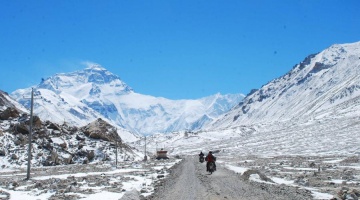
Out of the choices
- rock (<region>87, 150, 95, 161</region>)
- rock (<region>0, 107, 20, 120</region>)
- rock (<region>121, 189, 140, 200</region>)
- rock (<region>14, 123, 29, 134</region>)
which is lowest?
rock (<region>121, 189, 140, 200</region>)

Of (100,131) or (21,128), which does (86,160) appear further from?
(100,131)

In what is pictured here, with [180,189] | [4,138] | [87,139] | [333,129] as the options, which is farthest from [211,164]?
[333,129]

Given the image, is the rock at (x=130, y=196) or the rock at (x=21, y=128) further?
the rock at (x=21, y=128)

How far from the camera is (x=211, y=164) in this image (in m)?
39.2

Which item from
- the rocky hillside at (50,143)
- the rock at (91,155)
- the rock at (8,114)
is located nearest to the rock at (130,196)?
the rocky hillside at (50,143)

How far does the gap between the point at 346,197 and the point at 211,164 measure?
21.8 m

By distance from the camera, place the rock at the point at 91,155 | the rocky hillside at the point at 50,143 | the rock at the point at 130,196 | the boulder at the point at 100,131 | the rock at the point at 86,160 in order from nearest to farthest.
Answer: the rock at the point at 130,196
the rocky hillside at the point at 50,143
the rock at the point at 86,160
the rock at the point at 91,155
the boulder at the point at 100,131

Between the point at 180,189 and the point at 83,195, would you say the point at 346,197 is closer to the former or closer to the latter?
the point at 180,189

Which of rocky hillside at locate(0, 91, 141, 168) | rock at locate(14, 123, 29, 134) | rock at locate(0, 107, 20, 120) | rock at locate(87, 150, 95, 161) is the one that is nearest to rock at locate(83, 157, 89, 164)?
rocky hillside at locate(0, 91, 141, 168)

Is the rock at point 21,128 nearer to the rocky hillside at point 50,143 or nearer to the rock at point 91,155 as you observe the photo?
the rocky hillside at point 50,143

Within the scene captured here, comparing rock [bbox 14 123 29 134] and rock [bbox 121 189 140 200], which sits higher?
rock [bbox 14 123 29 134]

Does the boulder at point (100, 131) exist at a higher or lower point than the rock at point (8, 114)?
lower

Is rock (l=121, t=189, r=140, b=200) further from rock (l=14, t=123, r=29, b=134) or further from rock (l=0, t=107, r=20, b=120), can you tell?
rock (l=0, t=107, r=20, b=120)

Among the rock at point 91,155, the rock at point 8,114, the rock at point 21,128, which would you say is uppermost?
the rock at point 8,114
